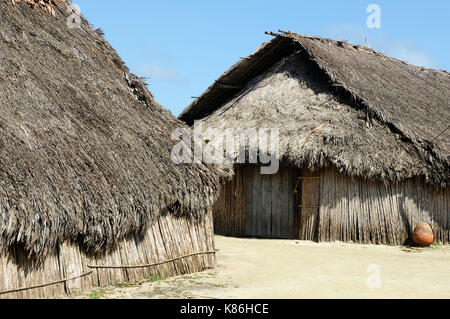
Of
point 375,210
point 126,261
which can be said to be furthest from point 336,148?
point 126,261

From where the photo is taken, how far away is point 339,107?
14.1m

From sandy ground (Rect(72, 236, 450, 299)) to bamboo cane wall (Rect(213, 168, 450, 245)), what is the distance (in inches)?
17.8

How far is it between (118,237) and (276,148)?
271 inches

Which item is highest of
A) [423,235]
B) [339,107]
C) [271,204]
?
[339,107]

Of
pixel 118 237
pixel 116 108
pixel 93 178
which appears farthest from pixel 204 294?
pixel 116 108

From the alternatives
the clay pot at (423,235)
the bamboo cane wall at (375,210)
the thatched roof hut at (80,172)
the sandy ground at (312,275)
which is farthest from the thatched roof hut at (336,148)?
the thatched roof hut at (80,172)

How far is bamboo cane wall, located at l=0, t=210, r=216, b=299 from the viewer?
21.0 feet

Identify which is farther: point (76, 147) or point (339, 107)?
point (339, 107)

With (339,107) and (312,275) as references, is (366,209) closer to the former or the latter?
(339,107)

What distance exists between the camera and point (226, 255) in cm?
1097

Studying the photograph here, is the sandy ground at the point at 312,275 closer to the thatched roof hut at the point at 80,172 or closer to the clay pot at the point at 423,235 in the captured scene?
the clay pot at the point at 423,235

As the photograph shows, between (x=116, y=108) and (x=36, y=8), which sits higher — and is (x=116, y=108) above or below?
below

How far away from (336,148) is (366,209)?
1539 millimetres

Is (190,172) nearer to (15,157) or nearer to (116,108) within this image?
(116,108)
